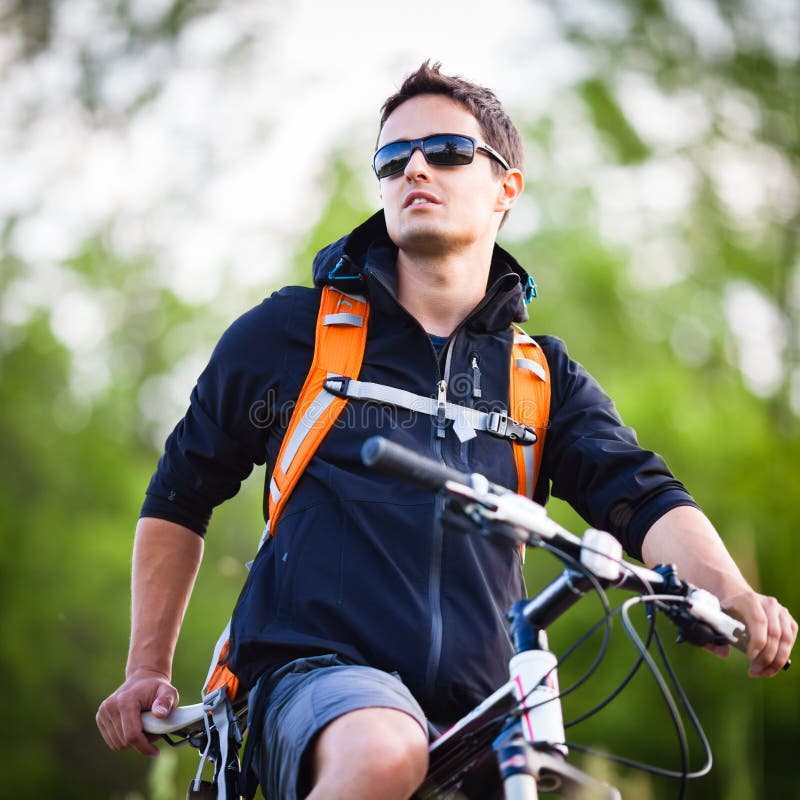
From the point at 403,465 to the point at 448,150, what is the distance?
1.94 meters

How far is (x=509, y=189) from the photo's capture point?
14.5 ft

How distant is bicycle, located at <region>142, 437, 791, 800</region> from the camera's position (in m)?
2.45

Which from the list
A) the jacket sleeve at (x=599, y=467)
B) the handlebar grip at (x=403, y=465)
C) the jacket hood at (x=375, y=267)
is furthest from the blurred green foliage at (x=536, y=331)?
the handlebar grip at (x=403, y=465)

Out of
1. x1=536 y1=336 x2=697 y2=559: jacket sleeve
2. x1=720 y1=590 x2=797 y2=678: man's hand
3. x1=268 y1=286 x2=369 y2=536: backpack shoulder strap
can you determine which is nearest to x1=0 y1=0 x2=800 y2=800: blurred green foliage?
x1=536 y1=336 x2=697 y2=559: jacket sleeve

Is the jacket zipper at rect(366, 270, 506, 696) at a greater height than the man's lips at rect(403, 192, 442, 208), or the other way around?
the man's lips at rect(403, 192, 442, 208)

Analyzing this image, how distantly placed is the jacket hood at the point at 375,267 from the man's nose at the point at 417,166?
0.21 m

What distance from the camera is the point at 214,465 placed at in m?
3.83

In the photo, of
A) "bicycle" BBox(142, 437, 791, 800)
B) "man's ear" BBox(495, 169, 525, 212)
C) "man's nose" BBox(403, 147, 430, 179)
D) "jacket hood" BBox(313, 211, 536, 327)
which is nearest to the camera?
"bicycle" BBox(142, 437, 791, 800)

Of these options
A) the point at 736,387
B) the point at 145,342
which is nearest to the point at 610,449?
the point at 736,387

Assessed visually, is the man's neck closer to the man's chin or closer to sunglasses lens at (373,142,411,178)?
the man's chin

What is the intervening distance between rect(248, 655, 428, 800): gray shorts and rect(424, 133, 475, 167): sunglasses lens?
1.77 metres

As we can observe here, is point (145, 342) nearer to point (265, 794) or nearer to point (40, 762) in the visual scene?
point (40, 762)

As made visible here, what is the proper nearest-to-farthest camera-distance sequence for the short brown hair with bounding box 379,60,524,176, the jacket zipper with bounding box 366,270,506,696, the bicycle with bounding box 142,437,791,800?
1. the bicycle with bounding box 142,437,791,800
2. the jacket zipper with bounding box 366,270,506,696
3. the short brown hair with bounding box 379,60,524,176

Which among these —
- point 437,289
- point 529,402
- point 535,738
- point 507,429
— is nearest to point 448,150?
point 437,289
